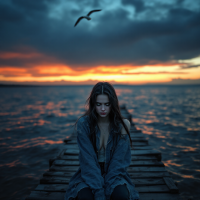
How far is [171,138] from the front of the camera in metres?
10.9

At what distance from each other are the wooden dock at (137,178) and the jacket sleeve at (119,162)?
1038mm

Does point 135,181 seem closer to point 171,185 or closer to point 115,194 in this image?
point 171,185

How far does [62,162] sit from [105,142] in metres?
2.38

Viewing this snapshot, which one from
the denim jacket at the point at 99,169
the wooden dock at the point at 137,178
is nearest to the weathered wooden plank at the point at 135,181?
the wooden dock at the point at 137,178

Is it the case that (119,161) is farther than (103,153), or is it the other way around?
(103,153)

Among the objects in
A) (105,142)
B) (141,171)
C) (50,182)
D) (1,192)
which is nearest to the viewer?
(105,142)

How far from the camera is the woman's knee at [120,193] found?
2.21 m

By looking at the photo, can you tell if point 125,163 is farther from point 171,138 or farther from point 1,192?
point 171,138

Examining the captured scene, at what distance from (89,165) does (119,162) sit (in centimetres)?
52

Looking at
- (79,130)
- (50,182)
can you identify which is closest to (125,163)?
(79,130)

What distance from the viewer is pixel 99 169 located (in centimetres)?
253

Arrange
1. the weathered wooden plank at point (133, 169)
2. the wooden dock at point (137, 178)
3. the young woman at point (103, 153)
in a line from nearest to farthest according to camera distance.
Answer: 1. the young woman at point (103, 153)
2. the wooden dock at point (137, 178)
3. the weathered wooden plank at point (133, 169)

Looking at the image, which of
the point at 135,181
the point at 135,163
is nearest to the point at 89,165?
the point at 135,181

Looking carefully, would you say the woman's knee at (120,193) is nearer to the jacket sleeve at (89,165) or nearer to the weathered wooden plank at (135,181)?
the jacket sleeve at (89,165)
